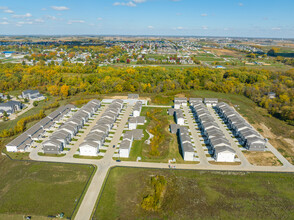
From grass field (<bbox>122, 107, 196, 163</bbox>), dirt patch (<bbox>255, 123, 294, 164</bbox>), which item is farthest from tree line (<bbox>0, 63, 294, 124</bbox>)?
grass field (<bbox>122, 107, 196, 163</bbox>)

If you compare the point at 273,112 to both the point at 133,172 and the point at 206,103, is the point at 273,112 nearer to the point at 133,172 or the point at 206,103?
the point at 206,103

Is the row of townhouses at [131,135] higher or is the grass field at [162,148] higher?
the row of townhouses at [131,135]

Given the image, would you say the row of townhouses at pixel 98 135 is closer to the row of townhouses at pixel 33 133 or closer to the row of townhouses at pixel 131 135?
the row of townhouses at pixel 131 135

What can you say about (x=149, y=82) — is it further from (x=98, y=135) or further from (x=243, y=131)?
(x=243, y=131)

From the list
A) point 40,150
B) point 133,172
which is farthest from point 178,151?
point 40,150

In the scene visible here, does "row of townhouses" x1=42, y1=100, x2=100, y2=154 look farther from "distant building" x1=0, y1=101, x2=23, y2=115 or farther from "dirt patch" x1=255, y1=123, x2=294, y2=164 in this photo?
"dirt patch" x1=255, y1=123, x2=294, y2=164

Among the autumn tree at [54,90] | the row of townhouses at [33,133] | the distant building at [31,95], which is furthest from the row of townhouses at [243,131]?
the distant building at [31,95]

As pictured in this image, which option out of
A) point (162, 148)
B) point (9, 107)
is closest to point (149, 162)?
point (162, 148)

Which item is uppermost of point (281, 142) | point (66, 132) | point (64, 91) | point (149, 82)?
point (149, 82)
